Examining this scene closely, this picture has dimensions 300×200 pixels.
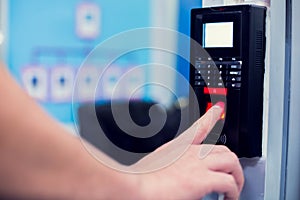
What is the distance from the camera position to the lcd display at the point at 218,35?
742 millimetres

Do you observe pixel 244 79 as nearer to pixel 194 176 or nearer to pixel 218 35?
pixel 218 35

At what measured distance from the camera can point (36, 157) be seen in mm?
198

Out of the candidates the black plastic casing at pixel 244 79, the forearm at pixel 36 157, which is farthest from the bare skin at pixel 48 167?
the black plastic casing at pixel 244 79

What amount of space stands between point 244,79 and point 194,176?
0.48 metres

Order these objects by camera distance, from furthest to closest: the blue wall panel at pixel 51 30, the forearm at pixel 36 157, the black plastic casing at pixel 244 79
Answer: the blue wall panel at pixel 51 30, the black plastic casing at pixel 244 79, the forearm at pixel 36 157

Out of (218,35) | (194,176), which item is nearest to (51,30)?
(218,35)

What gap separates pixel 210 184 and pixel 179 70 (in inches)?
21.2

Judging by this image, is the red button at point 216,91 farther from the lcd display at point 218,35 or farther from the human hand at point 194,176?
the human hand at point 194,176

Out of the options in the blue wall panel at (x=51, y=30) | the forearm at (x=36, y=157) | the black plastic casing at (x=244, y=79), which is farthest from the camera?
the blue wall panel at (x=51, y=30)

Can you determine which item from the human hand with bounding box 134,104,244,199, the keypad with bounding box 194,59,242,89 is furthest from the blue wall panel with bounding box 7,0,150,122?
the human hand with bounding box 134,104,244,199

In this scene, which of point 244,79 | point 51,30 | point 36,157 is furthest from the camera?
point 51,30

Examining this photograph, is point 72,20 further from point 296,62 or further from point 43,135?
point 43,135

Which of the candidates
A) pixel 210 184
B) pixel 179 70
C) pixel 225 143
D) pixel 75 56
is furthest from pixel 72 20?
pixel 210 184

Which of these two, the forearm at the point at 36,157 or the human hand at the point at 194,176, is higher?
the forearm at the point at 36,157
